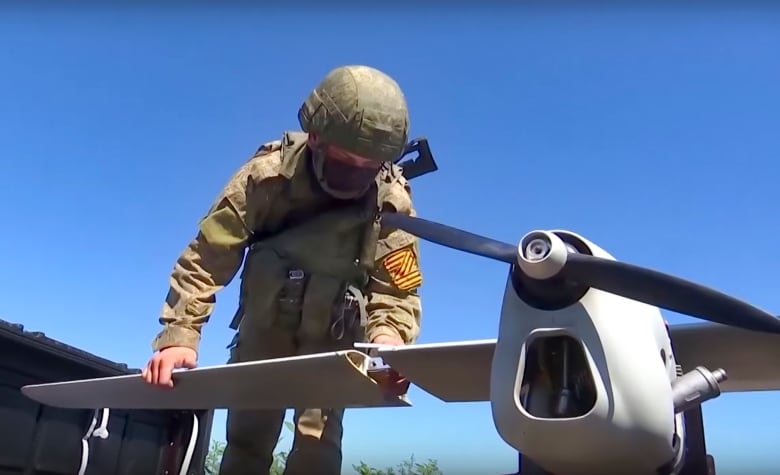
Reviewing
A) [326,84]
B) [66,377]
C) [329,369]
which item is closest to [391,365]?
[329,369]

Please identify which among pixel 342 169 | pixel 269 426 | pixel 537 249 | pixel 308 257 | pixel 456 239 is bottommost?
pixel 269 426

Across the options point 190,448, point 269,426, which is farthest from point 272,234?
point 190,448

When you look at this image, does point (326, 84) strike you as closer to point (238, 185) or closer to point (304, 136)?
point (304, 136)

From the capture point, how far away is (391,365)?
2.45 metres

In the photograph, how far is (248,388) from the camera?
2.68 meters

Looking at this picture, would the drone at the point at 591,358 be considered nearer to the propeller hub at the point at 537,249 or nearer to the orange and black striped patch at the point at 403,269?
the propeller hub at the point at 537,249

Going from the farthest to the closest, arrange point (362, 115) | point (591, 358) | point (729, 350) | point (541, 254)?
point (362, 115) → point (729, 350) → point (541, 254) → point (591, 358)

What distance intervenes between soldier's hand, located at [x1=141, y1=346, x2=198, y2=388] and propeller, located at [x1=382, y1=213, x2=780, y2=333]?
1.30 metres

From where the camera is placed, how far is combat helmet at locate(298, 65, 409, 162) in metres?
2.76

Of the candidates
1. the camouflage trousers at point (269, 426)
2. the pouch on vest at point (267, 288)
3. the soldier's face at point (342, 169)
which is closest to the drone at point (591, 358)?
the soldier's face at point (342, 169)

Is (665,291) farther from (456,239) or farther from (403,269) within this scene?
(403,269)

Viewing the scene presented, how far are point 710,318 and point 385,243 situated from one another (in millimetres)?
1502

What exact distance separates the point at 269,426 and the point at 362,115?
1.30 m

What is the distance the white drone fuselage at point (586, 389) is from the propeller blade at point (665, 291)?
1.6 inches
